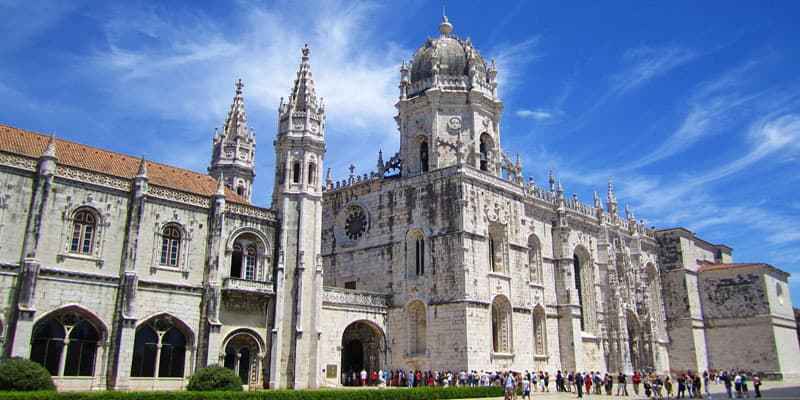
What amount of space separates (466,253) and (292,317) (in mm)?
10708

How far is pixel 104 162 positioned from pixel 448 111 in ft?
69.6

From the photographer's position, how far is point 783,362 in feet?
179

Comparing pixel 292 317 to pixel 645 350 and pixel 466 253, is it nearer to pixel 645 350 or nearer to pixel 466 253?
pixel 466 253

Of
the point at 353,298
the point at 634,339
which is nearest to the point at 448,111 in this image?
the point at 353,298

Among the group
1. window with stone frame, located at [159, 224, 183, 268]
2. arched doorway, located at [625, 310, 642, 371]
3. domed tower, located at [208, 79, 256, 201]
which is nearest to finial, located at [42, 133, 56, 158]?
window with stone frame, located at [159, 224, 183, 268]

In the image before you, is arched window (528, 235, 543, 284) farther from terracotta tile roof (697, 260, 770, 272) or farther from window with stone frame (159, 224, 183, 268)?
terracotta tile roof (697, 260, 770, 272)

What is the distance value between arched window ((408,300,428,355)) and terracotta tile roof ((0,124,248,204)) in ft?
40.6

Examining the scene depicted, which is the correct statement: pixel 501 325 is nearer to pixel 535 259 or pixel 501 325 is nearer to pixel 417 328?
pixel 417 328

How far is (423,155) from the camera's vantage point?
143 feet

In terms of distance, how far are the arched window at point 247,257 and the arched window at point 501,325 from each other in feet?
47.2

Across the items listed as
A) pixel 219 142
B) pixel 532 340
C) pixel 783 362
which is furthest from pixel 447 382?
pixel 783 362

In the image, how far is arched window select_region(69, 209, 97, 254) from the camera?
1112 inches

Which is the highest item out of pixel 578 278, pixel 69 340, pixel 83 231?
pixel 578 278

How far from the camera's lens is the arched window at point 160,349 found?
2905 cm
